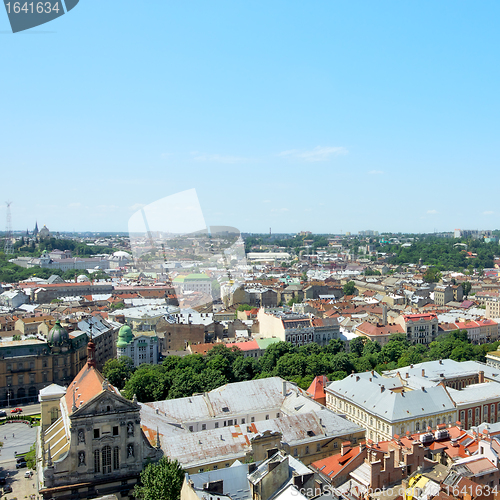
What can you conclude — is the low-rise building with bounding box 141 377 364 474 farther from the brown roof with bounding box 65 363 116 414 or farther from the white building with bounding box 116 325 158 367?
the white building with bounding box 116 325 158 367

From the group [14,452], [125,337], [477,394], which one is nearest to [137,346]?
[125,337]

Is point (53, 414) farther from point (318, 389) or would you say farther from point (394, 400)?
point (394, 400)

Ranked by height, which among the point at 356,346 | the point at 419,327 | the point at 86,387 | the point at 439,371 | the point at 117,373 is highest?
the point at 86,387

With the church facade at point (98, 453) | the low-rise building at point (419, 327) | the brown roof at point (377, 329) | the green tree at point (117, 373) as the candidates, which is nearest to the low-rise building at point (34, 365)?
the green tree at point (117, 373)

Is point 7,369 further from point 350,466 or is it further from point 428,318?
point 428,318

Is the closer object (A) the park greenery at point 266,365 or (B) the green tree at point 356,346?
(A) the park greenery at point 266,365

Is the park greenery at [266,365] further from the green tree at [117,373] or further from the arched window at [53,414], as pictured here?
the arched window at [53,414]
